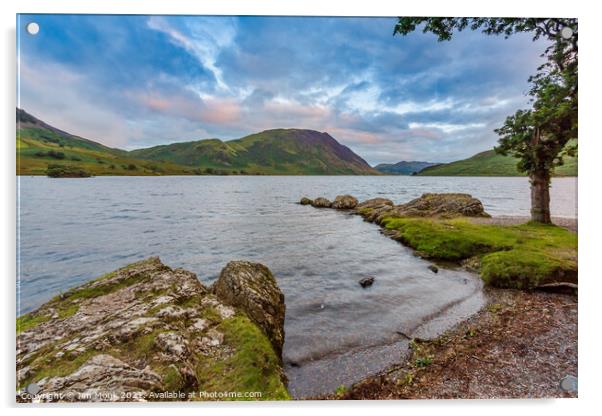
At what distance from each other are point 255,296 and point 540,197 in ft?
38.2

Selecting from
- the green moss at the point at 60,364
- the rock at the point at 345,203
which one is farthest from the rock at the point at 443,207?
the green moss at the point at 60,364

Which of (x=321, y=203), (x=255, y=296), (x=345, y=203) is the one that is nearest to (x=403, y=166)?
(x=255, y=296)

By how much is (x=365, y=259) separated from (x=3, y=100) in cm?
1230

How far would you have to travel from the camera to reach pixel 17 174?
477cm

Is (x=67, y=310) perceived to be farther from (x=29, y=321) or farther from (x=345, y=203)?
(x=345, y=203)

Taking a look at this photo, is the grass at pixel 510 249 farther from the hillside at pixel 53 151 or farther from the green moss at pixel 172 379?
the hillside at pixel 53 151

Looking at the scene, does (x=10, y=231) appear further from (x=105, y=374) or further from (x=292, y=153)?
(x=292, y=153)

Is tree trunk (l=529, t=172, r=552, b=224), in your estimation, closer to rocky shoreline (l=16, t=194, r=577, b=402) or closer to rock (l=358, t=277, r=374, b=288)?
rocky shoreline (l=16, t=194, r=577, b=402)

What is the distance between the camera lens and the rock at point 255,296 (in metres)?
5.01

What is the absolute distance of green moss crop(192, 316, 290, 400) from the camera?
3.68 m

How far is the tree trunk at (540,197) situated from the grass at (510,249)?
0.38 m

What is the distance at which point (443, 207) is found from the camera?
2255 cm

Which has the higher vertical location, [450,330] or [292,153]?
[292,153]
